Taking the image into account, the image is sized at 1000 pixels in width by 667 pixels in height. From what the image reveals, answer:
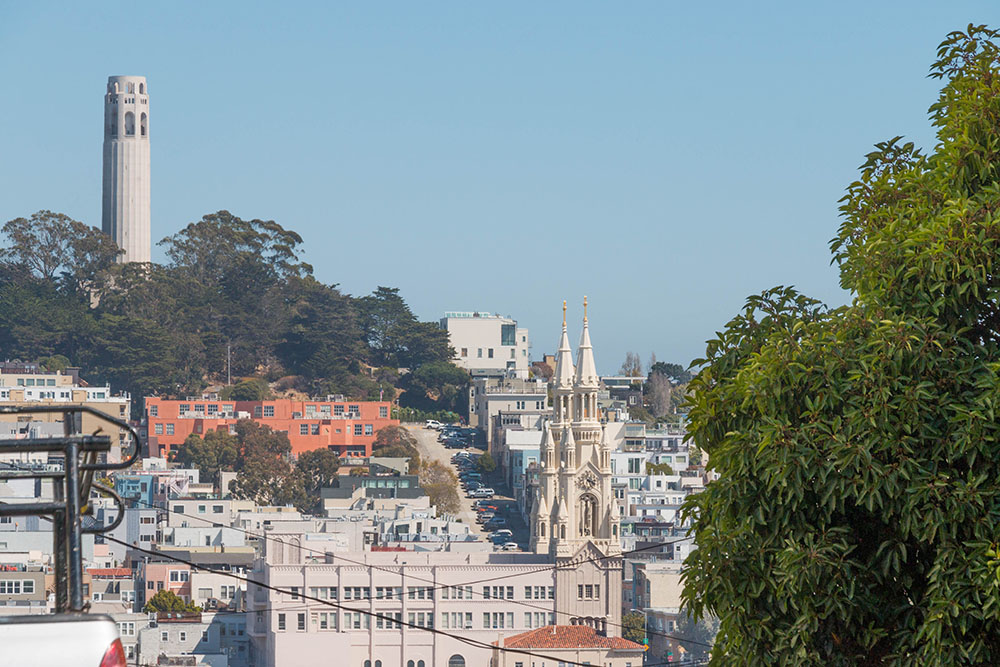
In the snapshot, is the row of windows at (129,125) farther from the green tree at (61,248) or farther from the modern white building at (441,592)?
the modern white building at (441,592)

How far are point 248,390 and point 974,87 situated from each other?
7646 cm

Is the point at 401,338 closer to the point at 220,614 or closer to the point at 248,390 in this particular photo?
the point at 248,390

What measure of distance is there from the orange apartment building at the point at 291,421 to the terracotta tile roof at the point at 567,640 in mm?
33203

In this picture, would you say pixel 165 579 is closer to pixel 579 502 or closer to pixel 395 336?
pixel 579 502

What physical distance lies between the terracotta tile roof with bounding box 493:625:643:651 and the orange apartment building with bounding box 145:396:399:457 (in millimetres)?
33203

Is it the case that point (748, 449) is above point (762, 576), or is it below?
above

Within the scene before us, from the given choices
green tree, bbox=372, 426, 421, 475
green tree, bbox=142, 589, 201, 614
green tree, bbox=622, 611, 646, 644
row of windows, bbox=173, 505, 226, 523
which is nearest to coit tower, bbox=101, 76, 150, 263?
green tree, bbox=372, 426, 421, 475

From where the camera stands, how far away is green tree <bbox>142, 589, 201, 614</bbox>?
157ft

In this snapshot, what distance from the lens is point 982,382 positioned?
5.03 m

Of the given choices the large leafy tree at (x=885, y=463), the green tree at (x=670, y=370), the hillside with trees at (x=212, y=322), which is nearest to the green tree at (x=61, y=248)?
the hillside with trees at (x=212, y=322)

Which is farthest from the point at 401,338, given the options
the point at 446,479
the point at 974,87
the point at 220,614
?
the point at 974,87

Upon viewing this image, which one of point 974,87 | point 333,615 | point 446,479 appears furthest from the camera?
point 446,479

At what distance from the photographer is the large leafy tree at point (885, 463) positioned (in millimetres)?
5023

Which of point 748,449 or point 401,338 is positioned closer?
point 748,449
